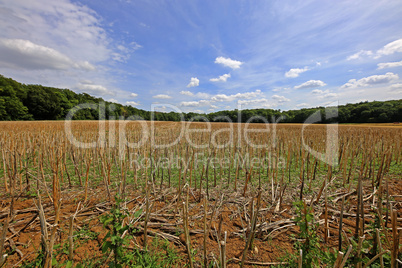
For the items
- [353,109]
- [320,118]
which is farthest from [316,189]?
[353,109]

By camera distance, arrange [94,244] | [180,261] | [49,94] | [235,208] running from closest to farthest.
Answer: [180,261], [94,244], [235,208], [49,94]

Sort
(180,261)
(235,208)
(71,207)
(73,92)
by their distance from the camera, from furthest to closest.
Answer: (73,92) → (235,208) → (71,207) → (180,261)

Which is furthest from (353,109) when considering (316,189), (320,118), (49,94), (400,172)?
(49,94)

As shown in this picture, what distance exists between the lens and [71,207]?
281 cm

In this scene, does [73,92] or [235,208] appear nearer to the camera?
[235,208]

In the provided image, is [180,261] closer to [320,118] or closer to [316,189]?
[316,189]

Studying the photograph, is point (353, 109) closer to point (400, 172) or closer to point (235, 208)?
point (400, 172)

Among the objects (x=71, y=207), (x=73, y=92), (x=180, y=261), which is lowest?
(x=180, y=261)

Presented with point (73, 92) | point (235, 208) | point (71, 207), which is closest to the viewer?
point (71, 207)

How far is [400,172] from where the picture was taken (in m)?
4.98

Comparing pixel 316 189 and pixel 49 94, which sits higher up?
pixel 49 94

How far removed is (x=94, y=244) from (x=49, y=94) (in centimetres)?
6797

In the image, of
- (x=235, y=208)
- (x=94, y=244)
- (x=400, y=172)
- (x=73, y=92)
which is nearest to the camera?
(x=94, y=244)

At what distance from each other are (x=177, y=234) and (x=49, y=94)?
68485 mm
